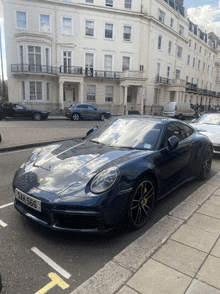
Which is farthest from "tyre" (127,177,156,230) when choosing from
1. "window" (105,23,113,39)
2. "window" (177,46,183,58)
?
"window" (177,46,183,58)

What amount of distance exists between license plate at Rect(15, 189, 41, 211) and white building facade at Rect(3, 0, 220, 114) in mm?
24523

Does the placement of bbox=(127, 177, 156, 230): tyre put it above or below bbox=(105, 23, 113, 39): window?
below

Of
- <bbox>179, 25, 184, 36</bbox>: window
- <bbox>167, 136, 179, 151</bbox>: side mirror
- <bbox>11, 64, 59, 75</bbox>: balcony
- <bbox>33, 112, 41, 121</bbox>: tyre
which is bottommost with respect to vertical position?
<bbox>33, 112, 41, 121</bbox>: tyre

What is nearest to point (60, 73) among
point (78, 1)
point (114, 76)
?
point (114, 76)

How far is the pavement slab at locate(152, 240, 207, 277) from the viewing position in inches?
86.0

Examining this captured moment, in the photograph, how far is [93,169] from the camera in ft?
9.10

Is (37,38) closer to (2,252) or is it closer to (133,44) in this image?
(133,44)

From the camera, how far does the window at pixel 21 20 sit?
25062mm

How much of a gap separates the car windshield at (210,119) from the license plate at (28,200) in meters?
6.87

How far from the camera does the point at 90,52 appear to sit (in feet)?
92.2

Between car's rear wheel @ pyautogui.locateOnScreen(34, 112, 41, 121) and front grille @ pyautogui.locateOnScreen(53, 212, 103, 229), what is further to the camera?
car's rear wheel @ pyautogui.locateOnScreen(34, 112, 41, 121)

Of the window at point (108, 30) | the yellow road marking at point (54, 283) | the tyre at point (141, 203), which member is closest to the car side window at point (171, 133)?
the tyre at point (141, 203)

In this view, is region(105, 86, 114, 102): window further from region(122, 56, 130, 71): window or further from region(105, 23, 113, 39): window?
region(105, 23, 113, 39): window

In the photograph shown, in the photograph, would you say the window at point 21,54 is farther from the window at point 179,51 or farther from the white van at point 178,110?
the window at point 179,51
